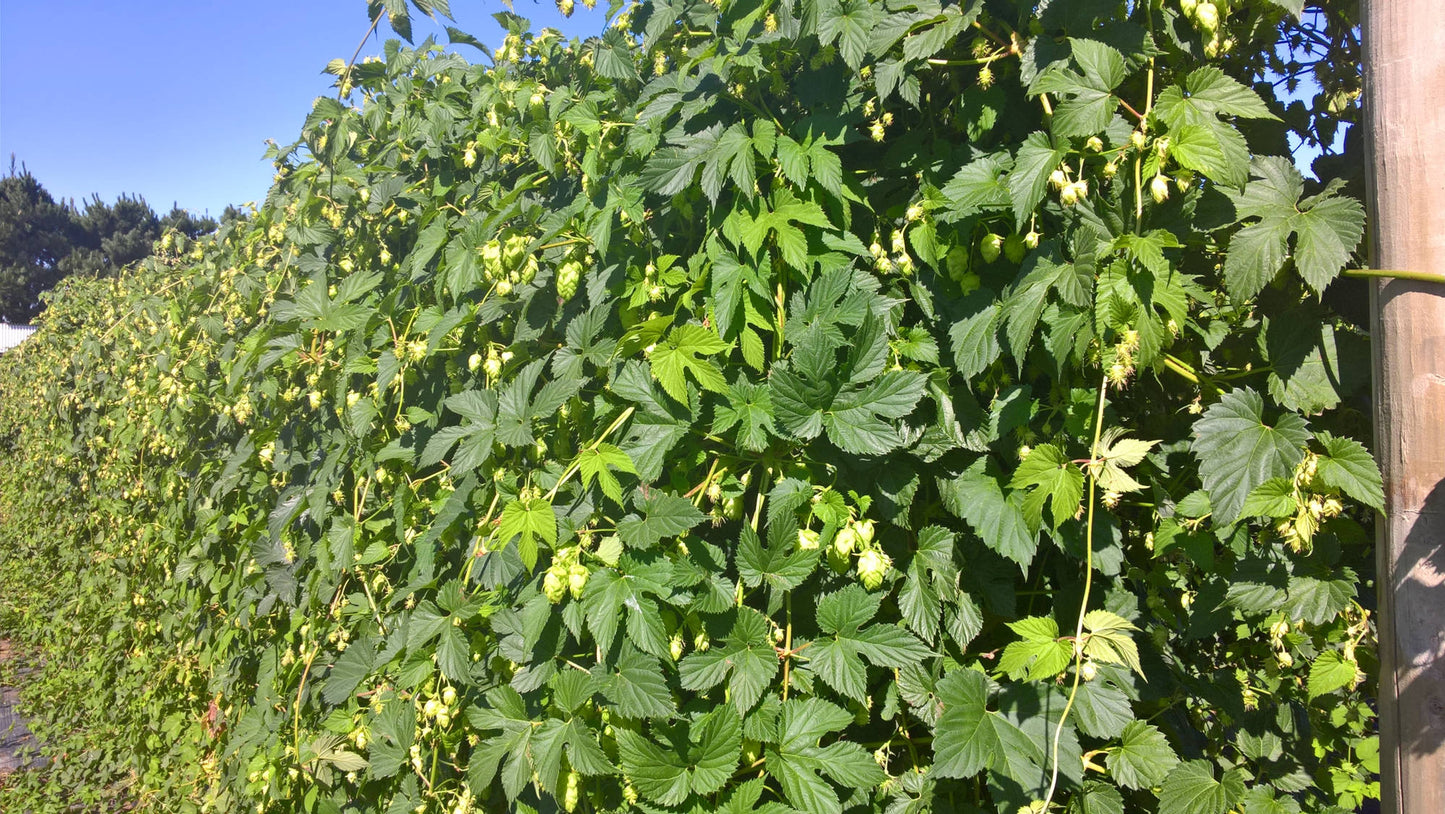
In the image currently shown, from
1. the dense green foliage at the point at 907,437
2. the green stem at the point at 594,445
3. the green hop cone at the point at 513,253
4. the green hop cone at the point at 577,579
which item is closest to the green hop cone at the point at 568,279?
the dense green foliage at the point at 907,437

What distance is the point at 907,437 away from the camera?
148 centimetres

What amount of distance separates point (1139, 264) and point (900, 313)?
0.43 meters

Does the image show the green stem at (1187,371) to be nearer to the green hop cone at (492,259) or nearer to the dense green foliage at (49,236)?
the green hop cone at (492,259)

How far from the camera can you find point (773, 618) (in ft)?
5.34

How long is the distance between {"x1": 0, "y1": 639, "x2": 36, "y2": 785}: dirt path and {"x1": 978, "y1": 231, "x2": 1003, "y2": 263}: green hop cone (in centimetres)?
573

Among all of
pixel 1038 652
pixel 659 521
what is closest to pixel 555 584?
pixel 659 521

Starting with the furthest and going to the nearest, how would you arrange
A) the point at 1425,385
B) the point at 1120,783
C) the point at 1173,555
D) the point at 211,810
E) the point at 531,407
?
the point at 211,810, the point at 531,407, the point at 1173,555, the point at 1120,783, the point at 1425,385

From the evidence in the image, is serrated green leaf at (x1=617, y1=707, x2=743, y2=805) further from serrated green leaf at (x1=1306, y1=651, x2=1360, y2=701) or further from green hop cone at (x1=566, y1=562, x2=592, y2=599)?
serrated green leaf at (x1=1306, y1=651, x2=1360, y2=701)

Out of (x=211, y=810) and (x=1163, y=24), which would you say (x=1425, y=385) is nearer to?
(x=1163, y=24)

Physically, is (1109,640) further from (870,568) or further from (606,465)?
(606,465)

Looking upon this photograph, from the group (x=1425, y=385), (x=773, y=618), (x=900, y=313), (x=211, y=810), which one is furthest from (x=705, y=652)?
(x=211, y=810)

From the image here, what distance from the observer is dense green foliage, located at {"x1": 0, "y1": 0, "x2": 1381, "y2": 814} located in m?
1.29

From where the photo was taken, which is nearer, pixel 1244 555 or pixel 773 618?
pixel 1244 555

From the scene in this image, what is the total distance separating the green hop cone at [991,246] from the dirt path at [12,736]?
18.8ft
